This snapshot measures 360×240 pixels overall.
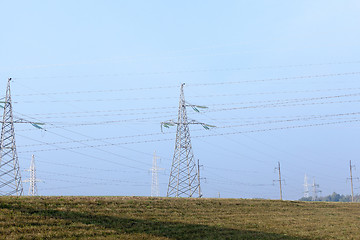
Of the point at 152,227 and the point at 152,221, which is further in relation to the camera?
the point at 152,221

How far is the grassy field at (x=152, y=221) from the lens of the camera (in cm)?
2664

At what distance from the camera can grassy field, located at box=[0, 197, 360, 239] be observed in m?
26.6

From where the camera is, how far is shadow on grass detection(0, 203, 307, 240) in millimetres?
28953

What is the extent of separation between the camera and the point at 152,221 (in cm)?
3269

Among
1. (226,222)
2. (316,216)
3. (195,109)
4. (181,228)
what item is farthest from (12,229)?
(195,109)

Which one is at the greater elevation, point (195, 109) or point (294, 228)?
point (195, 109)

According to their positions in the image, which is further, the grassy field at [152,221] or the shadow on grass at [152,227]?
the shadow on grass at [152,227]

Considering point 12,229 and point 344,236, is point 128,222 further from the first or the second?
point 344,236

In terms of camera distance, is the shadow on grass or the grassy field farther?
the shadow on grass

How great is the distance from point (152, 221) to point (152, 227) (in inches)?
87.6

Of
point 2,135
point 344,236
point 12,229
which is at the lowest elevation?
point 344,236

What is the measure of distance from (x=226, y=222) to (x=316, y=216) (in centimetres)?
1661

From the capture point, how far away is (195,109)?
61.7 metres

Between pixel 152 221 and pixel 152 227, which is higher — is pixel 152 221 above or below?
above
